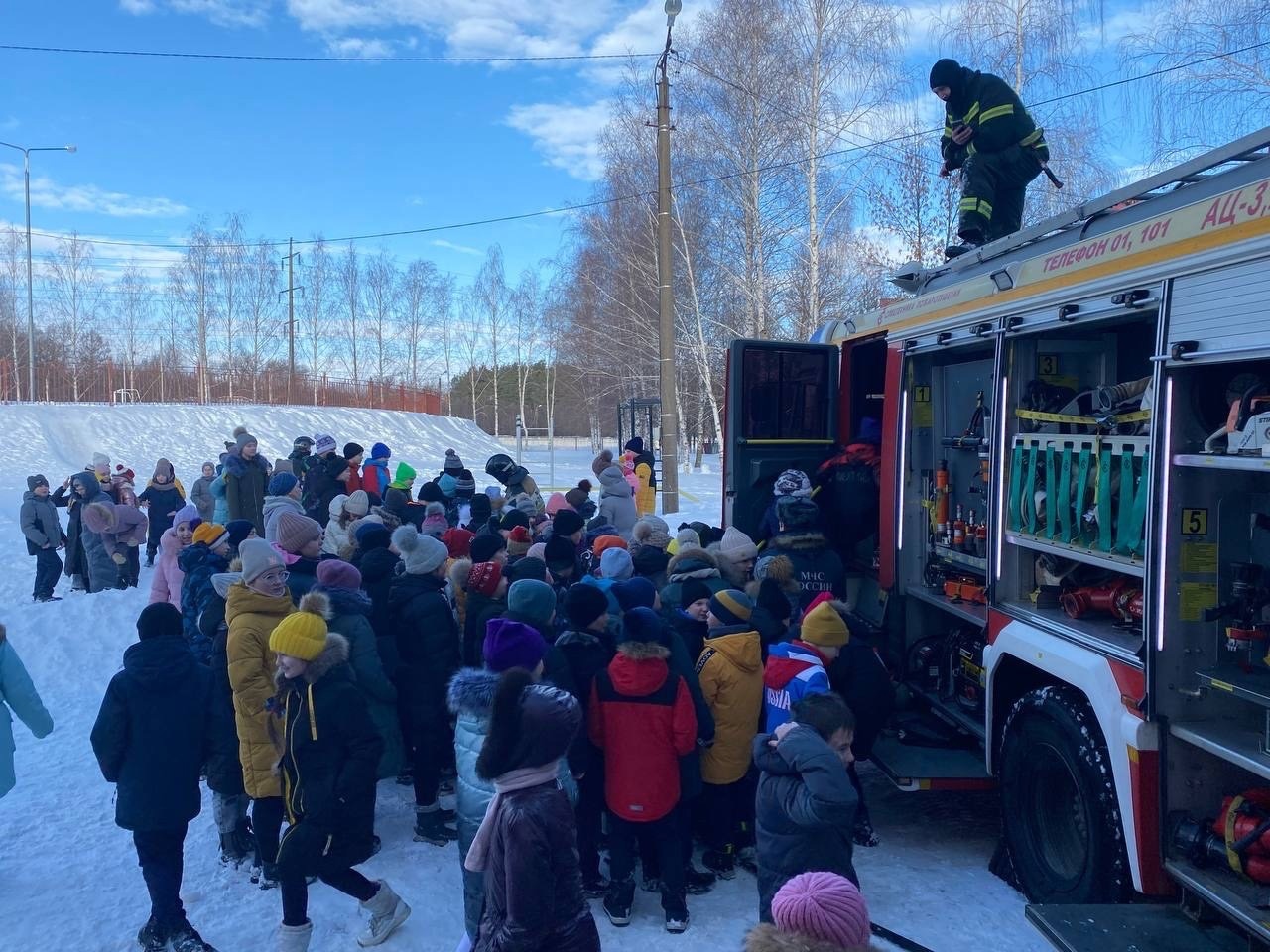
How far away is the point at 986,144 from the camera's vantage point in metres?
6.18

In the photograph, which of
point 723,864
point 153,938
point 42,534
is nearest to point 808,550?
point 723,864

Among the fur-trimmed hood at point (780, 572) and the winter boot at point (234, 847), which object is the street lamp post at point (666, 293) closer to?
the fur-trimmed hood at point (780, 572)

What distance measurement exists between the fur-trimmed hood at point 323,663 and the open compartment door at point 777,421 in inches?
155

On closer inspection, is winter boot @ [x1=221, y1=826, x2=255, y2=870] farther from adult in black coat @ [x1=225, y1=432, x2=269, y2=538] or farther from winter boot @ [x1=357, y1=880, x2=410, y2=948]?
adult in black coat @ [x1=225, y1=432, x2=269, y2=538]

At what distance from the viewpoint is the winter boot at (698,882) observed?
4426mm

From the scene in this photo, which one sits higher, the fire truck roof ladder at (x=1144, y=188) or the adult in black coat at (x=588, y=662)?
the fire truck roof ladder at (x=1144, y=188)

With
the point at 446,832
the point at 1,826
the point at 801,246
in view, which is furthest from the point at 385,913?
the point at 801,246

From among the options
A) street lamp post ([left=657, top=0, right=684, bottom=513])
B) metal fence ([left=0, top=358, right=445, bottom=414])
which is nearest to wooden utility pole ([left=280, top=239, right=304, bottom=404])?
metal fence ([left=0, top=358, right=445, bottom=414])

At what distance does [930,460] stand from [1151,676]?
258 centimetres

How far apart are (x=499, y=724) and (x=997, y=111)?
5471 millimetres

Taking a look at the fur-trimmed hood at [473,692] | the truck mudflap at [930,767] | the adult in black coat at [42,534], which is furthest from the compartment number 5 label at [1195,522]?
the adult in black coat at [42,534]

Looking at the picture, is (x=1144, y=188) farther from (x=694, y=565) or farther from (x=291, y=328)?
(x=291, y=328)

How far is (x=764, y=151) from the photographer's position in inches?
904

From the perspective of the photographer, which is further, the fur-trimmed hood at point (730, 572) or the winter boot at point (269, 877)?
the fur-trimmed hood at point (730, 572)
